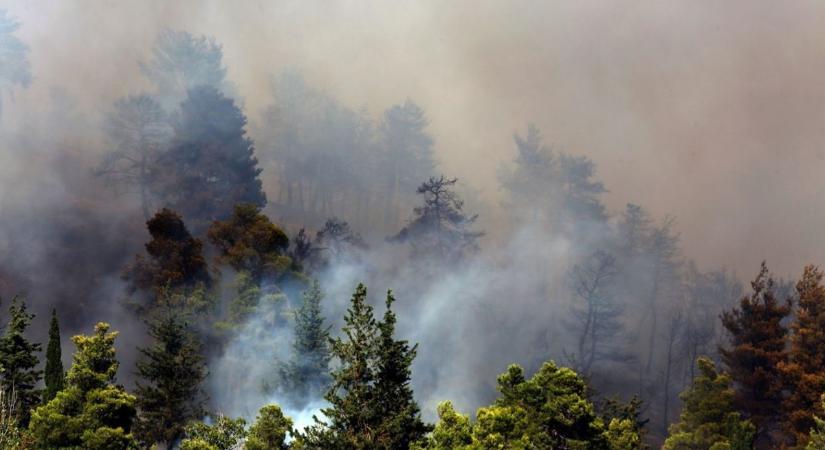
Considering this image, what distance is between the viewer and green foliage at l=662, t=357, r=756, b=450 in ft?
135

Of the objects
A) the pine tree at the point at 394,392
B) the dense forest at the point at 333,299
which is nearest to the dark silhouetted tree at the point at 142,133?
the dense forest at the point at 333,299

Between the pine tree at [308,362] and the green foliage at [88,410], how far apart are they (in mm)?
13874

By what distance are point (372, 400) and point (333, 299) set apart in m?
32.4

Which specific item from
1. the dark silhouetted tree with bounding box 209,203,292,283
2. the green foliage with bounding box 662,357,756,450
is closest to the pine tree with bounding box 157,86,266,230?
the dark silhouetted tree with bounding box 209,203,292,283

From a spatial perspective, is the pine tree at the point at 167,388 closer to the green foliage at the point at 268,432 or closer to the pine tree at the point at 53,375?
the pine tree at the point at 53,375

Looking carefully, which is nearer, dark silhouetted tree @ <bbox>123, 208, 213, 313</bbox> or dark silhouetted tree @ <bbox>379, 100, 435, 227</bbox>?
dark silhouetted tree @ <bbox>123, 208, 213, 313</bbox>

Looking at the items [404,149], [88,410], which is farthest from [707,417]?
[404,149]

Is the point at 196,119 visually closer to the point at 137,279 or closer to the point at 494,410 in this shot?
the point at 137,279

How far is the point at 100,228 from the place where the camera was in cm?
7856

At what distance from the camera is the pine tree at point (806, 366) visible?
1767 inches

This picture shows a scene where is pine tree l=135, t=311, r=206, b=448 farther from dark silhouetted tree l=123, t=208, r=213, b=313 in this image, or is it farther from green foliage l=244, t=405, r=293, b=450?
green foliage l=244, t=405, r=293, b=450

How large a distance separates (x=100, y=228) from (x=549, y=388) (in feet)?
202

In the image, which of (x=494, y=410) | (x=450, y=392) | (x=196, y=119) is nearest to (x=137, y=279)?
(x=196, y=119)

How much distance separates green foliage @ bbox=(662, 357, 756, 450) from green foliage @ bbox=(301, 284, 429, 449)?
17569 millimetres
